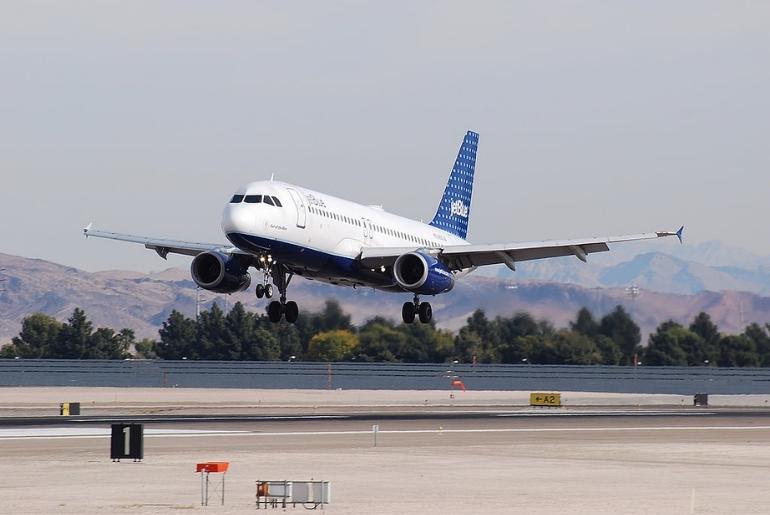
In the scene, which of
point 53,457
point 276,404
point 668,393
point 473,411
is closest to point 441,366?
point 668,393

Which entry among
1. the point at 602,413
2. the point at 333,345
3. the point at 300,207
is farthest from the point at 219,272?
the point at 333,345

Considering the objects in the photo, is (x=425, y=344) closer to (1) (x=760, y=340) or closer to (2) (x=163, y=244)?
(1) (x=760, y=340)

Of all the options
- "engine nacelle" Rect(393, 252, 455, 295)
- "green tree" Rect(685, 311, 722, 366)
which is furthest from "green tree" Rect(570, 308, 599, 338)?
"engine nacelle" Rect(393, 252, 455, 295)

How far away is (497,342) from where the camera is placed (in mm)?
117500

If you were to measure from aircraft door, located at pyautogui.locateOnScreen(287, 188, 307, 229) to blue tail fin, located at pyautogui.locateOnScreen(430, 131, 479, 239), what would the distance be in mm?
21701

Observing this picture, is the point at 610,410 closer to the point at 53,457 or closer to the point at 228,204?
the point at 228,204

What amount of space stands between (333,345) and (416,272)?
5042cm

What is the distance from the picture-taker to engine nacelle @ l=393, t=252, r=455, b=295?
66406 millimetres

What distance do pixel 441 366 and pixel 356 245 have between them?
53.3 meters

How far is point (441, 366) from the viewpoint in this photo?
385 ft

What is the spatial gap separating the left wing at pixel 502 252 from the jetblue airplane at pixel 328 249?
0.05 m

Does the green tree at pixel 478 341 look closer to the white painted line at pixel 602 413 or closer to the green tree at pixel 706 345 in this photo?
the green tree at pixel 706 345

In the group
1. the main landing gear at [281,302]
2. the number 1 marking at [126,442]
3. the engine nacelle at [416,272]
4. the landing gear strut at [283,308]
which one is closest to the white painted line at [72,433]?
the main landing gear at [281,302]

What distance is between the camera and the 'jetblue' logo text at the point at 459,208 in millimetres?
85062
